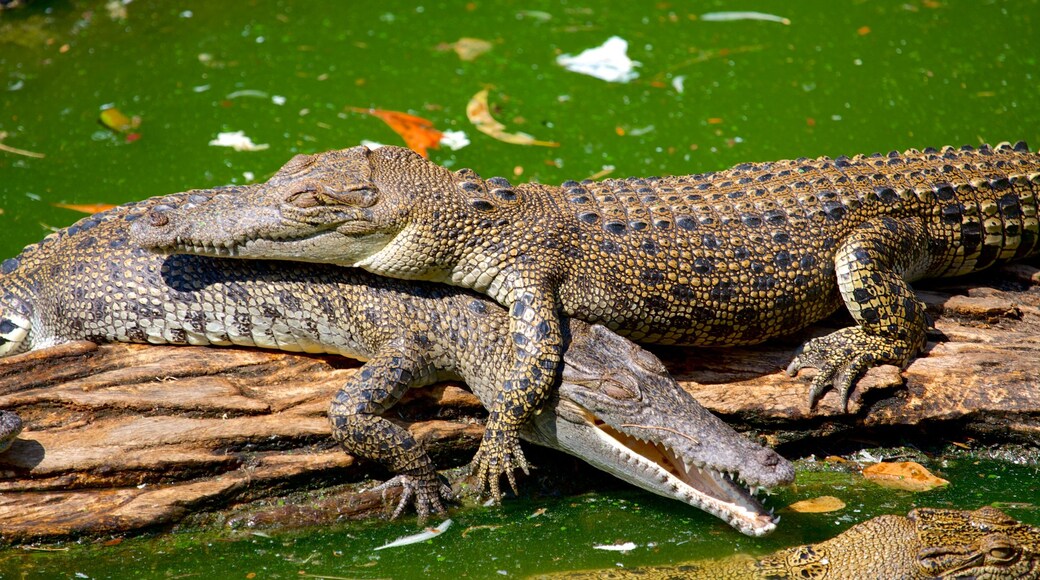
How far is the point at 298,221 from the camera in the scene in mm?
4598

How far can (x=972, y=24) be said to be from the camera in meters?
8.39

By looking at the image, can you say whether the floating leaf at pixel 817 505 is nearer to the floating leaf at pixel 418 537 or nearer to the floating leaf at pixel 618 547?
the floating leaf at pixel 618 547

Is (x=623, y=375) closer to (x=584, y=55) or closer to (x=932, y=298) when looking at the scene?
(x=932, y=298)

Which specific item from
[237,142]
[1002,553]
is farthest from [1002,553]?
[237,142]

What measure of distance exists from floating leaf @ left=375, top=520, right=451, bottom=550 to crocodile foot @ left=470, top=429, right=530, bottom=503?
276 millimetres

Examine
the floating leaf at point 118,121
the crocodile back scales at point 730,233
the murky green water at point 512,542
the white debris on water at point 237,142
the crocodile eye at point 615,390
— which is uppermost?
the crocodile back scales at point 730,233

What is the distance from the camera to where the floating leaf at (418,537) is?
14.6 ft

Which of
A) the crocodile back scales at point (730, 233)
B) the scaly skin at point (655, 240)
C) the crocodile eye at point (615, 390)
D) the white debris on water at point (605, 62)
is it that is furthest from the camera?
the white debris on water at point (605, 62)

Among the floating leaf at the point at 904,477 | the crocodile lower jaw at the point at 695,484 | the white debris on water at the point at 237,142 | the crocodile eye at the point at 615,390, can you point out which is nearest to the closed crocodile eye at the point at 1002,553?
Result: the floating leaf at the point at 904,477

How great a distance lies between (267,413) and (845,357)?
2.88m

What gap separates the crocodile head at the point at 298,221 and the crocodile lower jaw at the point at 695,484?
1387 mm

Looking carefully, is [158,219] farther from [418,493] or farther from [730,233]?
[730,233]

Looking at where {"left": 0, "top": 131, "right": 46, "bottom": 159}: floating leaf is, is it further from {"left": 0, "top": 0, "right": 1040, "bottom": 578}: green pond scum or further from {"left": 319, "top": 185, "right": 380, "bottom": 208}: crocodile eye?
{"left": 319, "top": 185, "right": 380, "bottom": 208}: crocodile eye

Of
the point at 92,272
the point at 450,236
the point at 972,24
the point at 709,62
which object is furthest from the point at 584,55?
the point at 92,272
